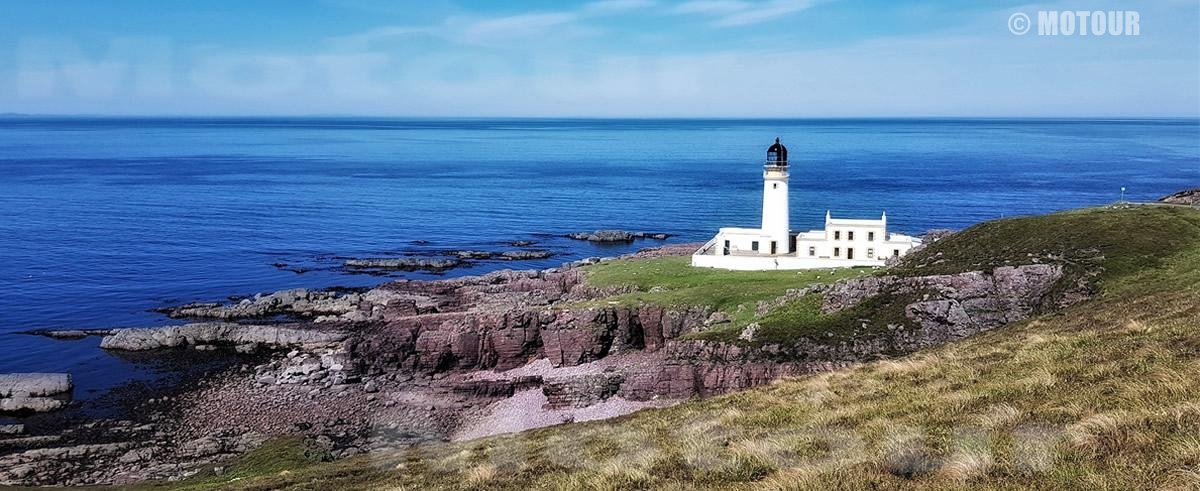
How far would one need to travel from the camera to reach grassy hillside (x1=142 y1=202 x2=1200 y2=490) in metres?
11.4

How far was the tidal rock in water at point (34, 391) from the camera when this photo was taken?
4411 centimetres

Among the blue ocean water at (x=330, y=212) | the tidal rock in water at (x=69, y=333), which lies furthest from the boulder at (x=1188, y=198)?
the tidal rock in water at (x=69, y=333)

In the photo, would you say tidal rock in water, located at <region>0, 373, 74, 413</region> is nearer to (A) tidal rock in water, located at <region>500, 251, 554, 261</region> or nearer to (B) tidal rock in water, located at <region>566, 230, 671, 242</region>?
(A) tidal rock in water, located at <region>500, 251, 554, 261</region>

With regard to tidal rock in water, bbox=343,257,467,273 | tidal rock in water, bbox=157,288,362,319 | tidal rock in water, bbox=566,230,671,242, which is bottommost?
tidal rock in water, bbox=157,288,362,319

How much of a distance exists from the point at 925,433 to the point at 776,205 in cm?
5010

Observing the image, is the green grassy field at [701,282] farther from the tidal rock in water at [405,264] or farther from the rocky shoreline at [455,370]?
the tidal rock in water at [405,264]

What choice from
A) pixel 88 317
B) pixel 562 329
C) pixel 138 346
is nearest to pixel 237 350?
pixel 138 346

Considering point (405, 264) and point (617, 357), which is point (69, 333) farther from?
point (617, 357)

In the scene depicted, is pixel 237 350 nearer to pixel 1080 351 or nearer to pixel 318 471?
pixel 318 471

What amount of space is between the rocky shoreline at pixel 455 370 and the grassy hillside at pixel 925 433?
991 centimetres

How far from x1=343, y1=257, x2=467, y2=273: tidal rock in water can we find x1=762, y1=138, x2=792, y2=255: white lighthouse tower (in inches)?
1337

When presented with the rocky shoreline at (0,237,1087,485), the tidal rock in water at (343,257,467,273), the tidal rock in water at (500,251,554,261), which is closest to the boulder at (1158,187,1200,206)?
the rocky shoreline at (0,237,1087,485)

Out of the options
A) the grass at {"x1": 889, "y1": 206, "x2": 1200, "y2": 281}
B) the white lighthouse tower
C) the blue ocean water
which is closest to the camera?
the grass at {"x1": 889, "y1": 206, "x2": 1200, "y2": 281}

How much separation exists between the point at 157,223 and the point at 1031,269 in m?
101
